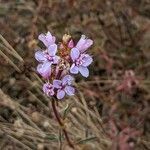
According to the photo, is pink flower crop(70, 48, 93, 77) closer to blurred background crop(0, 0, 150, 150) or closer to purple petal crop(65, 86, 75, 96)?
purple petal crop(65, 86, 75, 96)

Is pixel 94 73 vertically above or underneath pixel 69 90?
above

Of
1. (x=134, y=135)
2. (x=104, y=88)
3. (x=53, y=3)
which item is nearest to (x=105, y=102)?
(x=104, y=88)

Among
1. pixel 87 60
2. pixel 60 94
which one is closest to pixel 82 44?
pixel 87 60

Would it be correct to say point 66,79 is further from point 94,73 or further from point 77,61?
point 94,73

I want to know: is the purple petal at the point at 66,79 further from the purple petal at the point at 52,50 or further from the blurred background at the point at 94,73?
the blurred background at the point at 94,73

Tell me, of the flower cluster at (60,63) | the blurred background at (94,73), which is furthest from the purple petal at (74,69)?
the blurred background at (94,73)

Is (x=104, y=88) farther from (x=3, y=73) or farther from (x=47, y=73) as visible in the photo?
(x=47, y=73)
